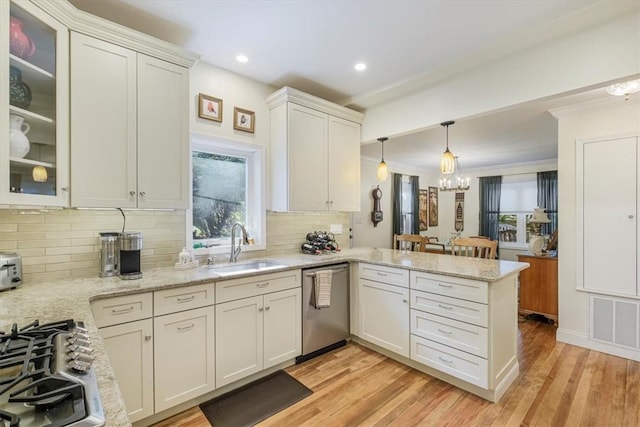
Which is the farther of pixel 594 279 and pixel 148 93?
pixel 594 279

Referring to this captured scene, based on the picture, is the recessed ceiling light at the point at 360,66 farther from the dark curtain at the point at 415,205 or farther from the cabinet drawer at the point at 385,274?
the dark curtain at the point at 415,205

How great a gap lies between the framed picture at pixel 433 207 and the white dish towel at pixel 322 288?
5851 millimetres

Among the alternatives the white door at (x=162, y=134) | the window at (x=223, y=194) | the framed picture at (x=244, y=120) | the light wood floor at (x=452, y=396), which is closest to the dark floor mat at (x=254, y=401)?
the light wood floor at (x=452, y=396)

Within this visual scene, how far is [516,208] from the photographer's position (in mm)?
6945

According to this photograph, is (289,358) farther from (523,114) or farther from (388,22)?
(523,114)

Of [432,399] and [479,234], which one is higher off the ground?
[479,234]

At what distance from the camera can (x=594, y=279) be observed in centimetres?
303

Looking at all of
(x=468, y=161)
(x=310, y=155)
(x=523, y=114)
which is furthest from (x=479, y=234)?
(x=310, y=155)

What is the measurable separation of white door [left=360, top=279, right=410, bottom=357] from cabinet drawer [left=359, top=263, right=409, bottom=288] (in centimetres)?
4

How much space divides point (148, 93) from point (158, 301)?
145cm

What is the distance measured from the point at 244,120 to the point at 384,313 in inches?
90.1

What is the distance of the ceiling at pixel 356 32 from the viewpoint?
6.44 ft

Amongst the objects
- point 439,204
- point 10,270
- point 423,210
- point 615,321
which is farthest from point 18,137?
point 439,204

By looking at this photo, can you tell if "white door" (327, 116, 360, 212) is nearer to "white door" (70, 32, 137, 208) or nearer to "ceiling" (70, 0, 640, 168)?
"ceiling" (70, 0, 640, 168)
